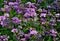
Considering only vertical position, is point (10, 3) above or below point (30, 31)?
above

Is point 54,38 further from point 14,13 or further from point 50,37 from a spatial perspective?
point 14,13

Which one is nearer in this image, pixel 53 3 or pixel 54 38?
pixel 54 38

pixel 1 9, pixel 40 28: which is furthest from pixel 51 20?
Answer: pixel 1 9

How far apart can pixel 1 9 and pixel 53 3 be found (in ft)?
3.01

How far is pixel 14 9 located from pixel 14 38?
0.70 m

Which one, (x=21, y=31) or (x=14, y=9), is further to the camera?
(x=14, y=9)

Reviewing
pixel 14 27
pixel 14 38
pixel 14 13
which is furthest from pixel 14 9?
pixel 14 38

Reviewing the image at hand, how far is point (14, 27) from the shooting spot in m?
4.01

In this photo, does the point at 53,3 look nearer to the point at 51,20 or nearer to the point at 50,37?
the point at 51,20

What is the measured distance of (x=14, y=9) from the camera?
4316 mm

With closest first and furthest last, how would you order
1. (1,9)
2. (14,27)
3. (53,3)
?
(14,27) → (1,9) → (53,3)

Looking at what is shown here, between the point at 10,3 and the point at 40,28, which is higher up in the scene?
the point at 10,3

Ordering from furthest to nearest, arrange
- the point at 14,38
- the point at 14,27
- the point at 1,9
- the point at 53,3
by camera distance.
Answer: the point at 53,3 → the point at 1,9 → the point at 14,27 → the point at 14,38

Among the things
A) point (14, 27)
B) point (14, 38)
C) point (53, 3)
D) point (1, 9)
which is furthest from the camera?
point (53, 3)
